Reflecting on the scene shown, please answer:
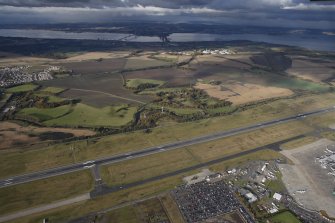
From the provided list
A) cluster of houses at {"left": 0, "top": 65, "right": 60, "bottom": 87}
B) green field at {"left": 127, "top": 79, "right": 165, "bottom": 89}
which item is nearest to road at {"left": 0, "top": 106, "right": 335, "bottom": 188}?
green field at {"left": 127, "top": 79, "right": 165, "bottom": 89}

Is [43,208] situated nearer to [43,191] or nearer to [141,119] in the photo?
[43,191]

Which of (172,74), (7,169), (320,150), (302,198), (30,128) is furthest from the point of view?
(172,74)

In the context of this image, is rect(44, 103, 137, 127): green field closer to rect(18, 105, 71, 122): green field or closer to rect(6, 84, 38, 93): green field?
rect(18, 105, 71, 122): green field

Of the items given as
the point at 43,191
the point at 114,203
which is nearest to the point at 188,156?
the point at 114,203

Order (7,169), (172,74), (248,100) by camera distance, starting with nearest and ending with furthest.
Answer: (7,169)
(248,100)
(172,74)

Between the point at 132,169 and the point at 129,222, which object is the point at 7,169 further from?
the point at 129,222

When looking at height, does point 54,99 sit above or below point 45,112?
above

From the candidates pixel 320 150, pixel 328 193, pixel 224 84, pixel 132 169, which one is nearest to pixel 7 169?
pixel 132 169

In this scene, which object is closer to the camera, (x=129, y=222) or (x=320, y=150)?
(x=129, y=222)
